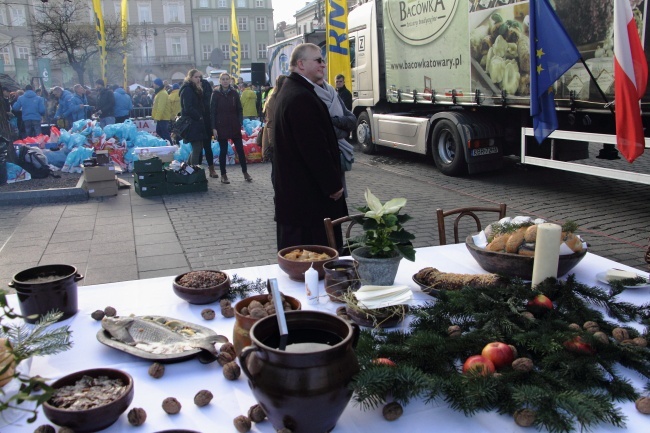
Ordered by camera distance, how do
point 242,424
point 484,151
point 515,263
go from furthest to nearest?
point 484,151 < point 515,263 < point 242,424

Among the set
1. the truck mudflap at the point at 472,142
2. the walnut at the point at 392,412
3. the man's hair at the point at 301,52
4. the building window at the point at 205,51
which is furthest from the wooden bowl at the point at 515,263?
the building window at the point at 205,51

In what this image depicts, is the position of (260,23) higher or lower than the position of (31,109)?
higher

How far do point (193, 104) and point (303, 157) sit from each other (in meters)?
6.40

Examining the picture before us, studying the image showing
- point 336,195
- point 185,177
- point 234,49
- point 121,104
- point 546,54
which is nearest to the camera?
point 336,195

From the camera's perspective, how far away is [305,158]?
3.53 metres

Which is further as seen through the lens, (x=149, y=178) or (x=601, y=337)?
(x=149, y=178)

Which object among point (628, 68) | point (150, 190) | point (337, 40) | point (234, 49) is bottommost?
point (150, 190)

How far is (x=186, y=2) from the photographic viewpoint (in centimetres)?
7188

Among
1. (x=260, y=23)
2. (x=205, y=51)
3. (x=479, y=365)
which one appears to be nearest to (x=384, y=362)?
(x=479, y=365)

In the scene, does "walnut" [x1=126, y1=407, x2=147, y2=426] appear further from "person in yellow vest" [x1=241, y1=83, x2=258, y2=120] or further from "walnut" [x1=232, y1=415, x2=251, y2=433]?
"person in yellow vest" [x1=241, y1=83, x2=258, y2=120]

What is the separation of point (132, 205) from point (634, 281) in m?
7.50

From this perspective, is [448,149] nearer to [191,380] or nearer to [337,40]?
[337,40]

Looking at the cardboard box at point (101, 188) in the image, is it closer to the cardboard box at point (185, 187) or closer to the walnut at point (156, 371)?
the cardboard box at point (185, 187)

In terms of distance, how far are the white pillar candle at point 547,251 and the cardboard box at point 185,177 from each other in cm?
779
